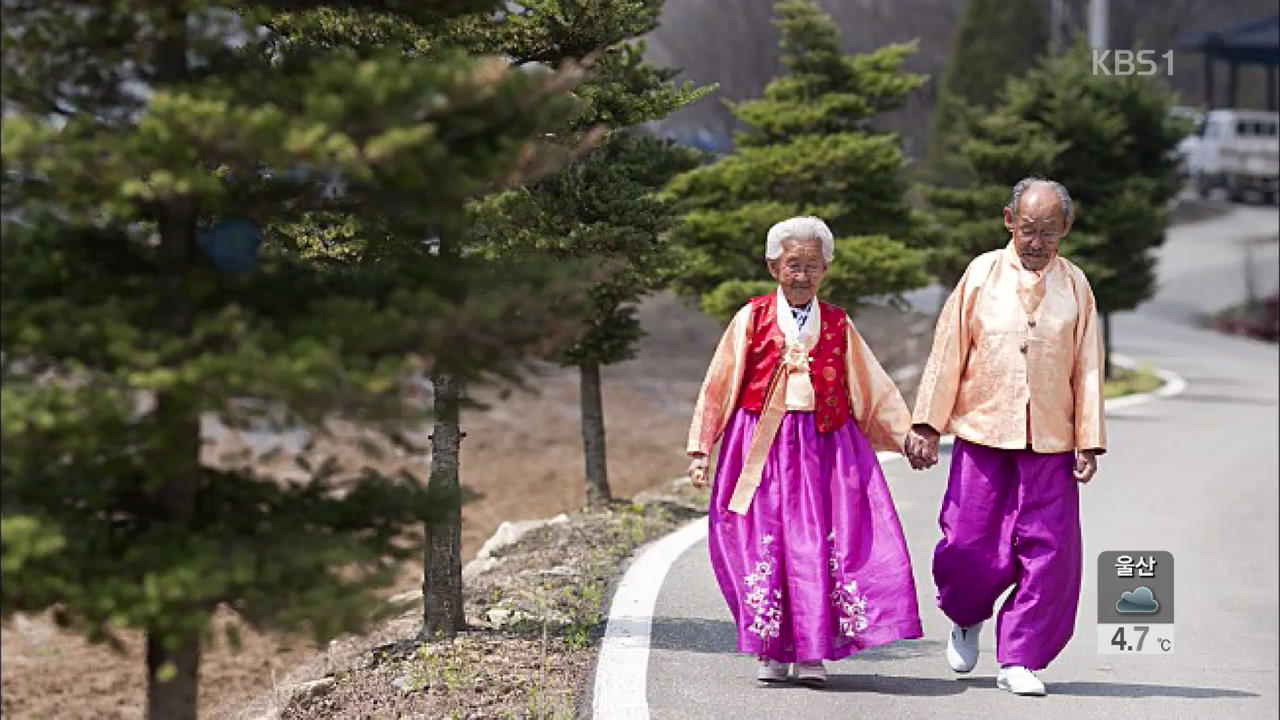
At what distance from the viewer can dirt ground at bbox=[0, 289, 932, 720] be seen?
1395 cm

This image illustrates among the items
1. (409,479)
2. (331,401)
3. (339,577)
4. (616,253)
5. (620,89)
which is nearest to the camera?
(331,401)

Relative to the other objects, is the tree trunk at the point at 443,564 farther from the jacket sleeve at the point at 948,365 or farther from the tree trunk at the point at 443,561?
the jacket sleeve at the point at 948,365

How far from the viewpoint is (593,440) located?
14750 millimetres

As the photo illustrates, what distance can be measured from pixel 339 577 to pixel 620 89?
4993mm

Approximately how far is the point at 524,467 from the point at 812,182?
6456 mm

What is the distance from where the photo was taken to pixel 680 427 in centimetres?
2714

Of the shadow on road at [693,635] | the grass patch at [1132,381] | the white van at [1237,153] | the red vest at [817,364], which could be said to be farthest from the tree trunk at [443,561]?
the white van at [1237,153]

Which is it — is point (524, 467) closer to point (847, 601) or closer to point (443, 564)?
point (443, 564)

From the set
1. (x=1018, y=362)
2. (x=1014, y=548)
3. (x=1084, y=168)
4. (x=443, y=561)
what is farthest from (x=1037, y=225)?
(x=1084, y=168)

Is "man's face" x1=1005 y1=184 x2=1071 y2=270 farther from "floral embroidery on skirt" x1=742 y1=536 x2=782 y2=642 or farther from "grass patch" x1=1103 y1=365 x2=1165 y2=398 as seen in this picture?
"grass patch" x1=1103 y1=365 x2=1165 y2=398

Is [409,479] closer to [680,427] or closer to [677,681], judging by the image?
[677,681]

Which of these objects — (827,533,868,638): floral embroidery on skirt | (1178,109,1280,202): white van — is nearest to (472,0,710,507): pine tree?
(827,533,868,638): floral embroidery on skirt

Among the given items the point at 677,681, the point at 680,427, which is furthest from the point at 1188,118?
the point at 677,681

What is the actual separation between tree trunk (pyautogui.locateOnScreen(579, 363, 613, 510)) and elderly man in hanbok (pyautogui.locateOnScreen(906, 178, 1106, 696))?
6.39m
